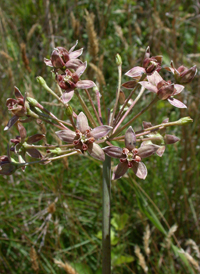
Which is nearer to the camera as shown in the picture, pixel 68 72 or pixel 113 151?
pixel 113 151

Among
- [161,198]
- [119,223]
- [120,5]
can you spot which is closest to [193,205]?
[161,198]

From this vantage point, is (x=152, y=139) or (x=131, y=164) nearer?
(x=131, y=164)

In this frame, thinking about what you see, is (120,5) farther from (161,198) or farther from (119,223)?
(119,223)

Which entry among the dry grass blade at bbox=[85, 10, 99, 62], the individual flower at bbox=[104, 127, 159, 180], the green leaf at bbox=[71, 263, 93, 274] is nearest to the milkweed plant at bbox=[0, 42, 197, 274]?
the individual flower at bbox=[104, 127, 159, 180]

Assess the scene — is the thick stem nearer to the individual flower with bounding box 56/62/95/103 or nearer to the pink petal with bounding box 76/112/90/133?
the pink petal with bounding box 76/112/90/133

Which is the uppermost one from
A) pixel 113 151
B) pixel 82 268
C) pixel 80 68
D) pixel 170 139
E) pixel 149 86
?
pixel 80 68

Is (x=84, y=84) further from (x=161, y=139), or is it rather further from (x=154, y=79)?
(x=161, y=139)

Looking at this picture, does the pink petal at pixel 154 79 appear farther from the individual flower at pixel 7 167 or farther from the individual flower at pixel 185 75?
the individual flower at pixel 7 167

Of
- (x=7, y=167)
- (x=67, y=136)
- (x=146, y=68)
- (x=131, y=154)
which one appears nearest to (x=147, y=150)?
(x=131, y=154)
